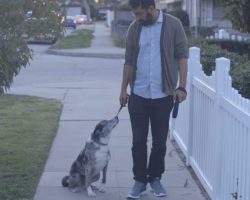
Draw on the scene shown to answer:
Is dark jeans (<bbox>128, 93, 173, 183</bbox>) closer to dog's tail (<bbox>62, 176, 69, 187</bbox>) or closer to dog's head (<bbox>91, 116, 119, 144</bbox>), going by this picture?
dog's head (<bbox>91, 116, 119, 144</bbox>)

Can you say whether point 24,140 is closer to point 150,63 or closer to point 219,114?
point 150,63

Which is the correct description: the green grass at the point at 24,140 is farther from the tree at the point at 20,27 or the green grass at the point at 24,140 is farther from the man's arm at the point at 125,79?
the man's arm at the point at 125,79

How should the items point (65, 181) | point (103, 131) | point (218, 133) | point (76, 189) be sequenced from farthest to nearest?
point (65, 181), point (76, 189), point (103, 131), point (218, 133)

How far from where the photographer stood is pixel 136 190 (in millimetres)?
7082

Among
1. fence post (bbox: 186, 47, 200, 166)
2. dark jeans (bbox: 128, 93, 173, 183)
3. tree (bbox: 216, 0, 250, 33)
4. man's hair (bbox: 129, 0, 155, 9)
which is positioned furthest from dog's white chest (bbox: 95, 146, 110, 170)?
tree (bbox: 216, 0, 250, 33)

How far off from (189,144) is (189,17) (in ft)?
113

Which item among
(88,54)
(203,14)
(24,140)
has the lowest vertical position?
(203,14)

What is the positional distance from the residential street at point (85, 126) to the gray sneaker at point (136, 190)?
160 millimetres

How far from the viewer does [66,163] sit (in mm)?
8766

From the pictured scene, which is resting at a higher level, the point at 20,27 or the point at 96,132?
the point at 20,27

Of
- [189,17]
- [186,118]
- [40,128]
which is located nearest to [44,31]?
[186,118]

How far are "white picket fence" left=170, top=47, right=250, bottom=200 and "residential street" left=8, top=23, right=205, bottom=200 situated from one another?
1.02ft

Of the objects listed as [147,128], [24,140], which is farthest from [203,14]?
[147,128]

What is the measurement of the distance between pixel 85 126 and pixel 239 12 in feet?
10.3
